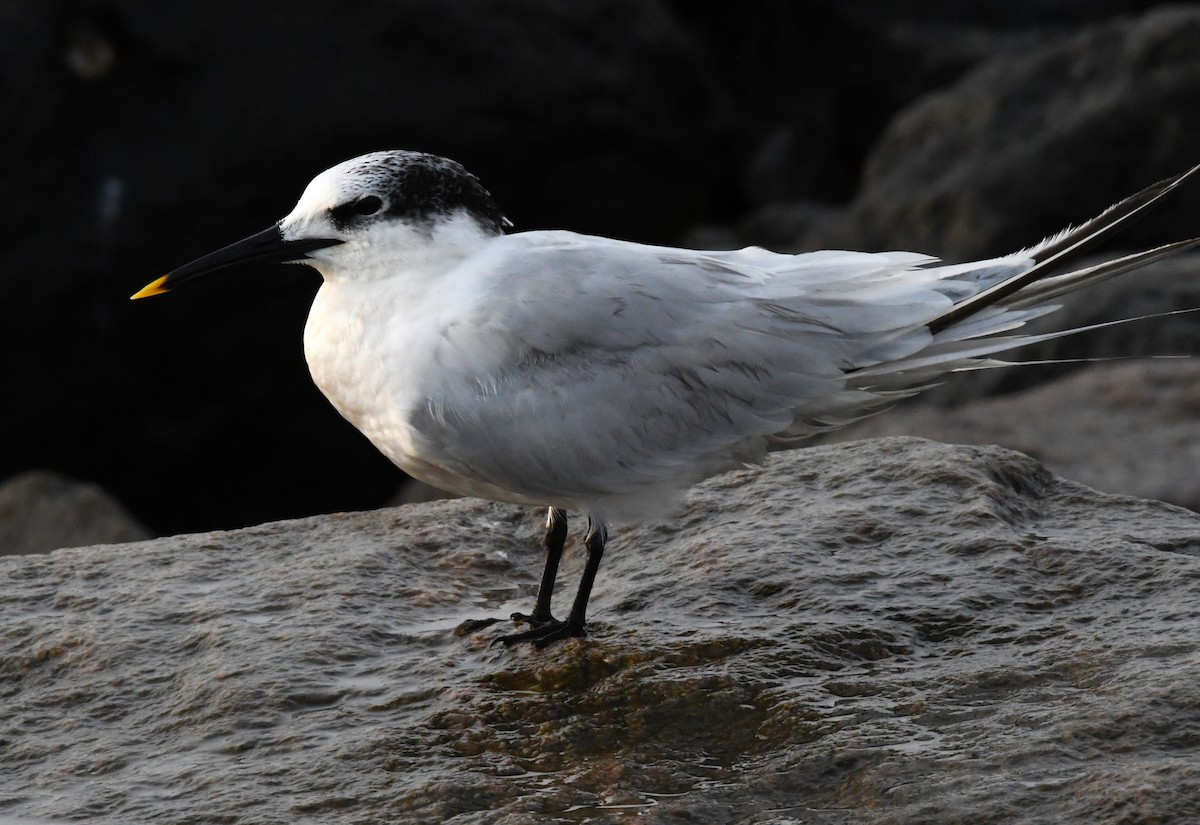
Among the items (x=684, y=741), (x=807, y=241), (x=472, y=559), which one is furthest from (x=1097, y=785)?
(x=807, y=241)

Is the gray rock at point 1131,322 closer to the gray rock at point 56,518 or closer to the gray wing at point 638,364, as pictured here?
the gray wing at point 638,364

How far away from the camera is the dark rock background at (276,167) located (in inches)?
386

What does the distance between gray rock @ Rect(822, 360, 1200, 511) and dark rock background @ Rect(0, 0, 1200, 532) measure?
2.14m

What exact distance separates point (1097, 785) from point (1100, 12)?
41.1ft

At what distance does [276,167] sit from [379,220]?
5.45 m

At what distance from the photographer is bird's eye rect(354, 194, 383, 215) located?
4617 mm

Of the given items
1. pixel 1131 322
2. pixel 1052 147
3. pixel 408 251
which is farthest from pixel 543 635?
pixel 1052 147

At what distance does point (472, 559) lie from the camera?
5191mm

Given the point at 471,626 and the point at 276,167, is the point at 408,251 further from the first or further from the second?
the point at 276,167

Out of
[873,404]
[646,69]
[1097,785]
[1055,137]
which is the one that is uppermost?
[646,69]

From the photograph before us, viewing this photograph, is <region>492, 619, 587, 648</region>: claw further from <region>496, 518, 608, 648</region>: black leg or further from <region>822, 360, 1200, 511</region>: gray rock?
<region>822, 360, 1200, 511</region>: gray rock

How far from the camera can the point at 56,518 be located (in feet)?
28.0

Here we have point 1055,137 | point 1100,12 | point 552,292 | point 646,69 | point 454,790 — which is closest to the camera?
point 454,790

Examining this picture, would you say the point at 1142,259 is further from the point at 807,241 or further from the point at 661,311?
the point at 807,241
